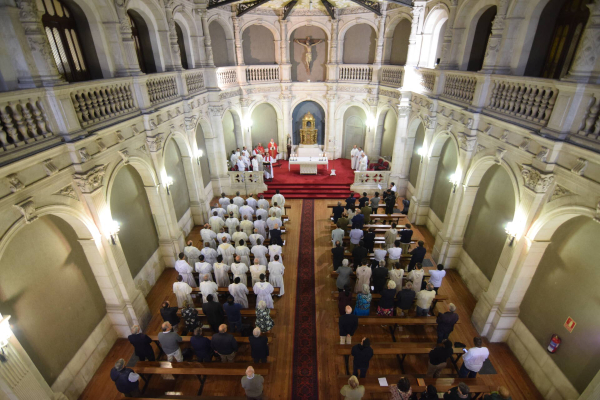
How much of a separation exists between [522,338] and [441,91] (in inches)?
305

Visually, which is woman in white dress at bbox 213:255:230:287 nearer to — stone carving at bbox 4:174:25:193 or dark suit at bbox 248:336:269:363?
dark suit at bbox 248:336:269:363

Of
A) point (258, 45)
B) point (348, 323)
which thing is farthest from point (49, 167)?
point (258, 45)

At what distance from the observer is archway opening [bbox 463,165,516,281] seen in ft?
26.3

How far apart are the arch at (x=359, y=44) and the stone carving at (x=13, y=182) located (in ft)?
52.5

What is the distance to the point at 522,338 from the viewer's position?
23.4 feet

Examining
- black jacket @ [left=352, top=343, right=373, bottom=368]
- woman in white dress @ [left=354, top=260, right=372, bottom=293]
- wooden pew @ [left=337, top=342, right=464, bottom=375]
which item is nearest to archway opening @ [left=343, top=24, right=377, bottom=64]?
woman in white dress @ [left=354, top=260, right=372, bottom=293]

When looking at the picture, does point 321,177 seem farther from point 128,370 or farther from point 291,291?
point 128,370

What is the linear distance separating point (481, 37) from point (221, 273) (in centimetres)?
1053

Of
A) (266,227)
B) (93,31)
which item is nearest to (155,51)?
(93,31)

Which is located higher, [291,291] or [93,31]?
[93,31]

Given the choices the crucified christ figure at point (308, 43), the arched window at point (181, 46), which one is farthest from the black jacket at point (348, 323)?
the crucified christ figure at point (308, 43)

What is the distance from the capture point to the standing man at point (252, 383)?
5.55 m

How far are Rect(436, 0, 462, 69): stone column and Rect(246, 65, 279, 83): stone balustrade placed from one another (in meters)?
9.45

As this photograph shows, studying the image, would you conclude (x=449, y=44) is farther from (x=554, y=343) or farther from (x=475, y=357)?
(x=475, y=357)
